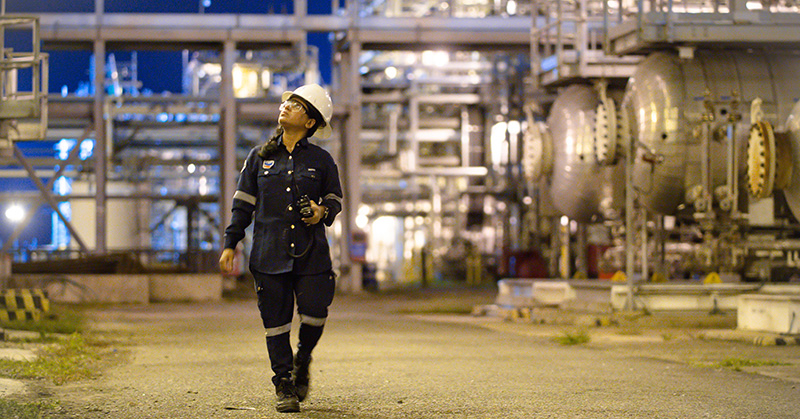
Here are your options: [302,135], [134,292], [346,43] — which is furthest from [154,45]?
[302,135]

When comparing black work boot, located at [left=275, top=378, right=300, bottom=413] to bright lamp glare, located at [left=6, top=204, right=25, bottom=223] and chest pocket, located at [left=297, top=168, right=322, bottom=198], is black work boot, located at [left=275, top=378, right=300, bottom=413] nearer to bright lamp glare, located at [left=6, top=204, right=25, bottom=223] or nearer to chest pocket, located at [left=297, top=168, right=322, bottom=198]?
chest pocket, located at [left=297, top=168, right=322, bottom=198]

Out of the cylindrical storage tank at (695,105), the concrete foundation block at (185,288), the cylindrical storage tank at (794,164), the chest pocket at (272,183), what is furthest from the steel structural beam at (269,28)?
the chest pocket at (272,183)

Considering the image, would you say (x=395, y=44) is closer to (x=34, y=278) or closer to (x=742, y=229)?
(x=34, y=278)

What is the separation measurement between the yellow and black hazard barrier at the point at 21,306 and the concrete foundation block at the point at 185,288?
312 inches

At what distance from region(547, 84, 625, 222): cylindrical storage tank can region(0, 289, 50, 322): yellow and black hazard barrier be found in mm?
9141

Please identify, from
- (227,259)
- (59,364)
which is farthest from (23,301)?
(227,259)

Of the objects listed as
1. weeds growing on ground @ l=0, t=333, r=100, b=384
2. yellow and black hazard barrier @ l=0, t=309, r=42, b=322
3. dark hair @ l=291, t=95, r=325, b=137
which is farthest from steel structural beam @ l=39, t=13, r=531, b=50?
dark hair @ l=291, t=95, r=325, b=137

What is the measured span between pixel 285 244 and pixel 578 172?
13.6 metres

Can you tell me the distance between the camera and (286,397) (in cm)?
526

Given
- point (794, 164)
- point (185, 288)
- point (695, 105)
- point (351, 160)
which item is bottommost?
point (185, 288)

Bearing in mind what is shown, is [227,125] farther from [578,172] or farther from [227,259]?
[227,259]

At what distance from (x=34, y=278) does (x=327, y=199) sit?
14.4 meters

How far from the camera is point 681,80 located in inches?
570

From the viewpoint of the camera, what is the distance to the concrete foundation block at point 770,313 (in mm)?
10281
